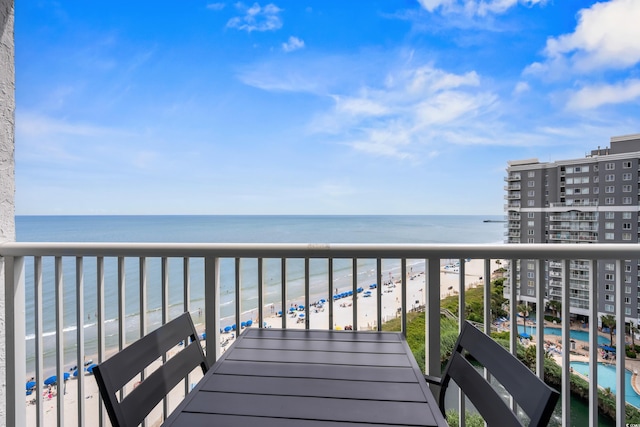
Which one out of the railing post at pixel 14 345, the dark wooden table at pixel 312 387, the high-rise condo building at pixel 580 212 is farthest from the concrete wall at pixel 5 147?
the high-rise condo building at pixel 580 212

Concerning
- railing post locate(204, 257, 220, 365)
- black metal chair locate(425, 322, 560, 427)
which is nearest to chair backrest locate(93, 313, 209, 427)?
railing post locate(204, 257, 220, 365)

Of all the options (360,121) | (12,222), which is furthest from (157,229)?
(12,222)

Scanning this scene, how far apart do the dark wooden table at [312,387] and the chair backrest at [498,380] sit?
162 mm

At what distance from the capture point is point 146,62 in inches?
871

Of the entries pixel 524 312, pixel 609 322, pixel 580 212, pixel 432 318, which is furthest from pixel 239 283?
pixel 580 212

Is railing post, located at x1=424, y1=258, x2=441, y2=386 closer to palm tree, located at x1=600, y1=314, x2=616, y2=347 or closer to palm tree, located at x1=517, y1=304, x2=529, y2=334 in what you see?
palm tree, located at x1=517, y1=304, x2=529, y2=334

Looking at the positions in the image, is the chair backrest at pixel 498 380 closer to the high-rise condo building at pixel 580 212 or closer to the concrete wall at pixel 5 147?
the high-rise condo building at pixel 580 212

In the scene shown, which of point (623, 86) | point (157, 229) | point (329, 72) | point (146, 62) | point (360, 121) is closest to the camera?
point (623, 86)

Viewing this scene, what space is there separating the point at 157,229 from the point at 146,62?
17394 mm

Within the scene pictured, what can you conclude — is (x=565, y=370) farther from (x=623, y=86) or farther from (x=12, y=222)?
(x=623, y=86)

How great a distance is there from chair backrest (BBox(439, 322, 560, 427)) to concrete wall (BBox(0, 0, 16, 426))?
2.22 meters

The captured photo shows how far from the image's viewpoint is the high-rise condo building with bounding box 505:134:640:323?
1781mm

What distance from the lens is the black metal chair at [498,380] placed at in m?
0.76

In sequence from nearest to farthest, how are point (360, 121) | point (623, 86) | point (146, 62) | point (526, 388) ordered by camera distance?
point (526, 388) < point (623, 86) < point (146, 62) < point (360, 121)
